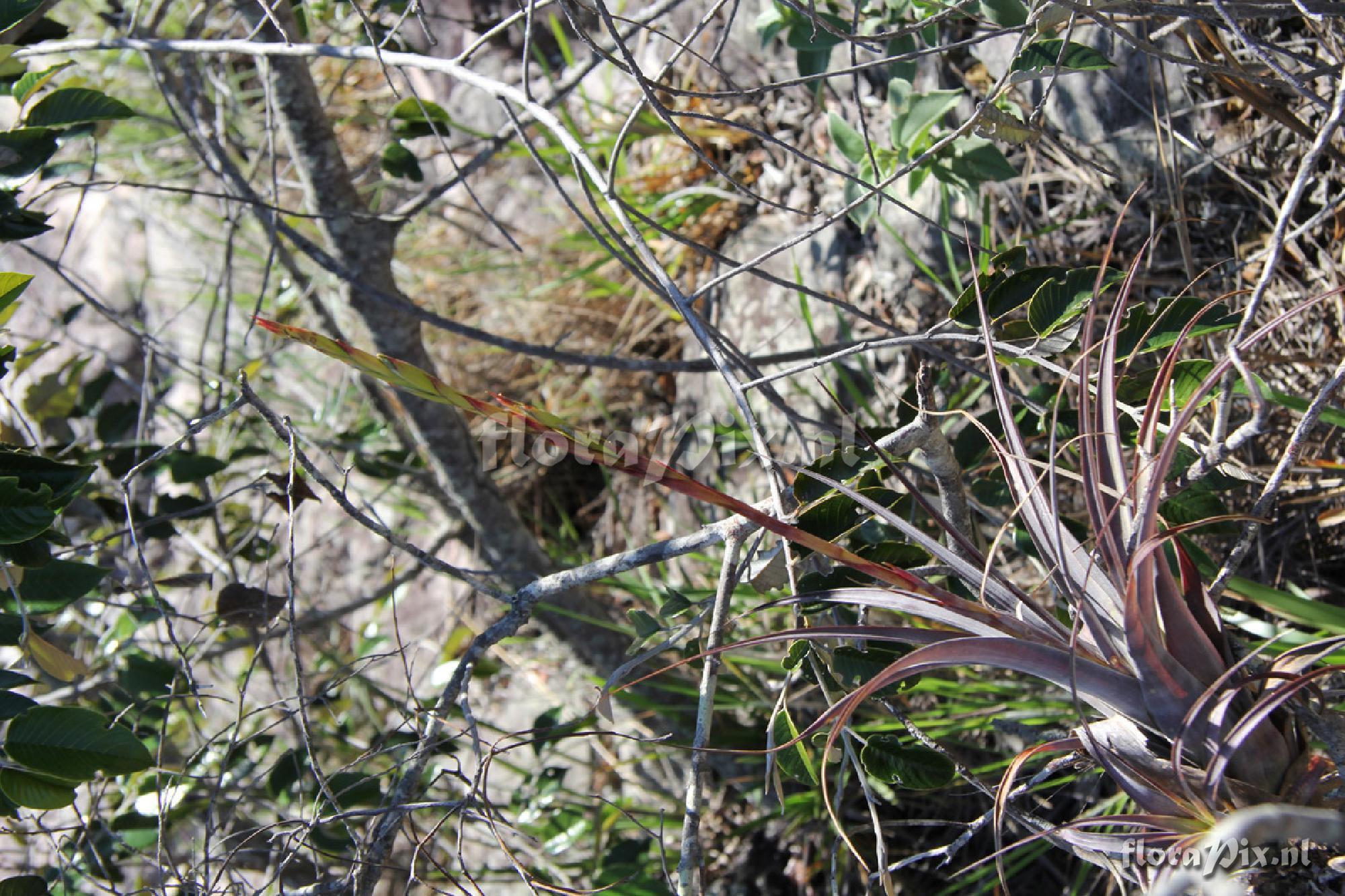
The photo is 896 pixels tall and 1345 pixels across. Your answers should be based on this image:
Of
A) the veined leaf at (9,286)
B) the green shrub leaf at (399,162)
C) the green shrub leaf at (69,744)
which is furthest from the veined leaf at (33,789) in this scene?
the green shrub leaf at (399,162)

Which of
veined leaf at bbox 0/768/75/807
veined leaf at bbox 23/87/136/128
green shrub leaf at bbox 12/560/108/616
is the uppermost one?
A: veined leaf at bbox 23/87/136/128

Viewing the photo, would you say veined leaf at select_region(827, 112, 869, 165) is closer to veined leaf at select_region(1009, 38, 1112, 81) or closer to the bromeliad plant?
veined leaf at select_region(1009, 38, 1112, 81)

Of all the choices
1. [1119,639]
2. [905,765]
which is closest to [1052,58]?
[1119,639]

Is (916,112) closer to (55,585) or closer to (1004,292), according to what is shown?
(1004,292)

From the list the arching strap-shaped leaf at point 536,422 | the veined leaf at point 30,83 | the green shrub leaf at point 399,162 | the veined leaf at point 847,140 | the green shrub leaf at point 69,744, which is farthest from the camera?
the green shrub leaf at point 399,162

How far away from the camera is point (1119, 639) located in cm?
57

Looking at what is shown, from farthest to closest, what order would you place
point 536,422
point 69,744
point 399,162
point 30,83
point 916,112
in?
point 399,162
point 916,112
point 30,83
point 69,744
point 536,422

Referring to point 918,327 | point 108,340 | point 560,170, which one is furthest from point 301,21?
point 108,340

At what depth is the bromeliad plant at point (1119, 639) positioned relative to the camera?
1.72 feet

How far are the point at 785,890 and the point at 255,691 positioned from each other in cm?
130

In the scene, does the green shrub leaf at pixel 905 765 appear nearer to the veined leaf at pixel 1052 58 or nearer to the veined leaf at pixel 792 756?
the veined leaf at pixel 792 756

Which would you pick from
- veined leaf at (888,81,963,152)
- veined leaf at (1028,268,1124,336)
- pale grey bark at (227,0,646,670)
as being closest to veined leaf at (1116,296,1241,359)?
veined leaf at (1028,268,1124,336)

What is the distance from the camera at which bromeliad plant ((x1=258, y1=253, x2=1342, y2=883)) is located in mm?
523

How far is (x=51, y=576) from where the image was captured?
0.84m
